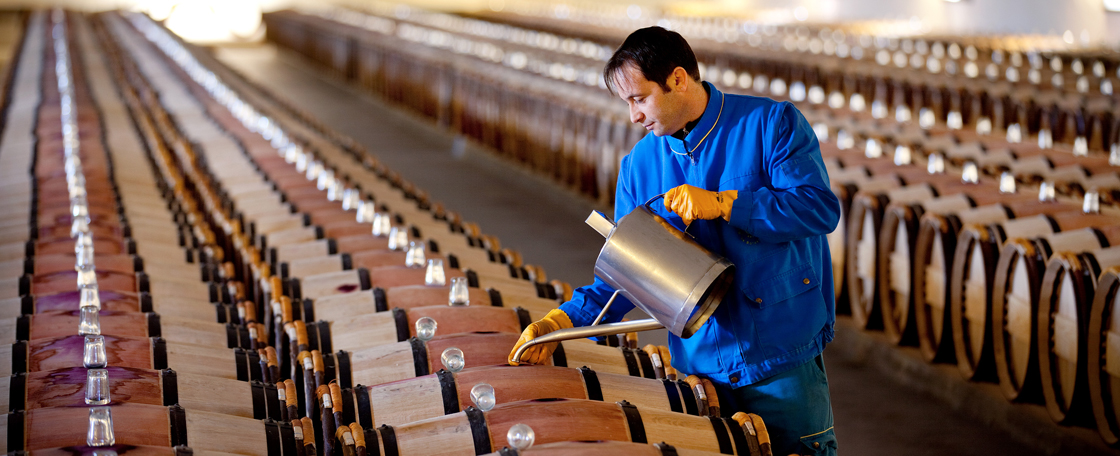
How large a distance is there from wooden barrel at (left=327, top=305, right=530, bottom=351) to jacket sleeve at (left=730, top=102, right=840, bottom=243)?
45.8 inches

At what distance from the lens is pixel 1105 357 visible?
3209mm

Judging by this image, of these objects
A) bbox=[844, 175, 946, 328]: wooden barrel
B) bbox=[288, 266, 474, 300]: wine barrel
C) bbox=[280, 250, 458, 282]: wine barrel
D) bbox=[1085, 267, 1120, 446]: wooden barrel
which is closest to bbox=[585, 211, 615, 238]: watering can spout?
bbox=[288, 266, 474, 300]: wine barrel

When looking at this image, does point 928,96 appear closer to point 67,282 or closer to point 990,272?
point 990,272

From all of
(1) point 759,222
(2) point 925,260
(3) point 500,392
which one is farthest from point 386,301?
(2) point 925,260

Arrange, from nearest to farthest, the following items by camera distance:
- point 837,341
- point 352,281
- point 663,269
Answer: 1. point 663,269
2. point 352,281
3. point 837,341

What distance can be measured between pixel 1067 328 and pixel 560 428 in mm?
2167

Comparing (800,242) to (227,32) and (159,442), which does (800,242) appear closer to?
(159,442)

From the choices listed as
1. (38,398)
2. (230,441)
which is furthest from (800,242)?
Result: (38,398)

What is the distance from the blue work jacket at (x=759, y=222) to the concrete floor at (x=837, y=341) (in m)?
1.67

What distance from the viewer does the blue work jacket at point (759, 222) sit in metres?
1.98

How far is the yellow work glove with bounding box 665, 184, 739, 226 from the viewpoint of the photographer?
1.95 meters

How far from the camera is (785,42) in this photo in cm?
1371

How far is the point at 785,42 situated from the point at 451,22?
8.26 meters

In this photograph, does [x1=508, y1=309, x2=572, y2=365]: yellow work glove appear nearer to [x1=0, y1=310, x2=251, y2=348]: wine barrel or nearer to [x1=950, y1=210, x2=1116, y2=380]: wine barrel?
[x1=0, y1=310, x2=251, y2=348]: wine barrel
